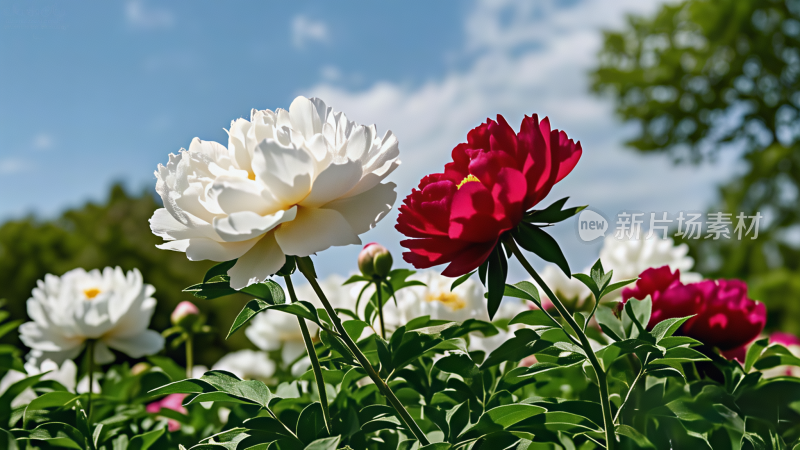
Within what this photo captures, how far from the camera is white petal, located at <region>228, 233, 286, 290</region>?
1.54 feet

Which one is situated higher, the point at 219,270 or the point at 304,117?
the point at 304,117

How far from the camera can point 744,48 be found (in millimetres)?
12953

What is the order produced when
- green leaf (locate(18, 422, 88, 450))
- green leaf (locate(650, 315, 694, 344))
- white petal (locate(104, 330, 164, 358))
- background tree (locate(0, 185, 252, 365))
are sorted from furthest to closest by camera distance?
background tree (locate(0, 185, 252, 365)) → white petal (locate(104, 330, 164, 358)) → green leaf (locate(18, 422, 88, 450)) → green leaf (locate(650, 315, 694, 344))

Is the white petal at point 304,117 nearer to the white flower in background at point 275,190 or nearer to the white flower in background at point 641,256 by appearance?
the white flower in background at point 275,190

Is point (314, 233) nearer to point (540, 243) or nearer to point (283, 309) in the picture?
point (283, 309)

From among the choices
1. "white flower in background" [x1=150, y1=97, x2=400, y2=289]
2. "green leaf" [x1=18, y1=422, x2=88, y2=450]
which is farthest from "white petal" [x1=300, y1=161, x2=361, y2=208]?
"green leaf" [x1=18, y1=422, x2=88, y2=450]

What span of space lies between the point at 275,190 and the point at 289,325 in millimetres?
725

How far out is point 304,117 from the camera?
1.74 feet

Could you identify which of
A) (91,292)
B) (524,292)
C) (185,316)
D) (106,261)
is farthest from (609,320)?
(106,261)

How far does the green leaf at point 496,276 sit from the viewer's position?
1.58ft

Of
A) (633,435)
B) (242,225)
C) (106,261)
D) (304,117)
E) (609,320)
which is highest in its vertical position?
(106,261)

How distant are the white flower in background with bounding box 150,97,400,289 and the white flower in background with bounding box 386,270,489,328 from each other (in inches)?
16.5

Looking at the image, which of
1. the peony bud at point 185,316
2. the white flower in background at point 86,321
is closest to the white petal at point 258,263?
the white flower in background at point 86,321

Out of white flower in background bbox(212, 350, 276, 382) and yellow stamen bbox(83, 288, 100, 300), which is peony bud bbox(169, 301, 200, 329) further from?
white flower in background bbox(212, 350, 276, 382)
